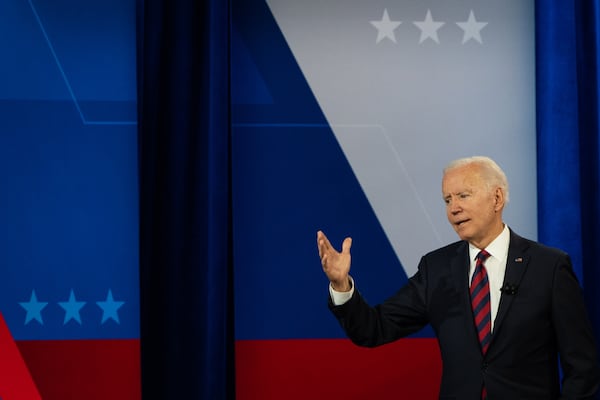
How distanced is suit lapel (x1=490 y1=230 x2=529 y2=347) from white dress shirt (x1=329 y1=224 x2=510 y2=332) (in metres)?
0.03

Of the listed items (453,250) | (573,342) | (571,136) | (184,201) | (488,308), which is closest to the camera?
(573,342)

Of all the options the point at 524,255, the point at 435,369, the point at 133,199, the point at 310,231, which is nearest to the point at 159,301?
the point at 133,199

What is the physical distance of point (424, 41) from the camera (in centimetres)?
306

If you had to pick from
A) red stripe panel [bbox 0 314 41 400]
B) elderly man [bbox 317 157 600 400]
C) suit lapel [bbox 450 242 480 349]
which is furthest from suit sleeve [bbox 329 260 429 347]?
red stripe panel [bbox 0 314 41 400]

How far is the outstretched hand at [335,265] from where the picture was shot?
2.02m

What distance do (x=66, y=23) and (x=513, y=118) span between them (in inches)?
80.1

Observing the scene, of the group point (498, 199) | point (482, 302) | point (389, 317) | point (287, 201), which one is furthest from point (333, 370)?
point (498, 199)

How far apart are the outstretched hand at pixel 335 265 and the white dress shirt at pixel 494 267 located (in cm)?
3

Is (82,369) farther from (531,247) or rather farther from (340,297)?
(531,247)

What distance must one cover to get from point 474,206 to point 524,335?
395mm

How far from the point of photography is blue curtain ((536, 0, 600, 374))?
2893 mm

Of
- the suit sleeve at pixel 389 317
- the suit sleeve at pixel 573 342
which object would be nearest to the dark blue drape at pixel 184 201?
the suit sleeve at pixel 389 317

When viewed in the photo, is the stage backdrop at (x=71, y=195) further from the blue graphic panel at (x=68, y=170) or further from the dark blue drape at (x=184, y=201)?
the dark blue drape at (x=184, y=201)

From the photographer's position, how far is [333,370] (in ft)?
9.73
